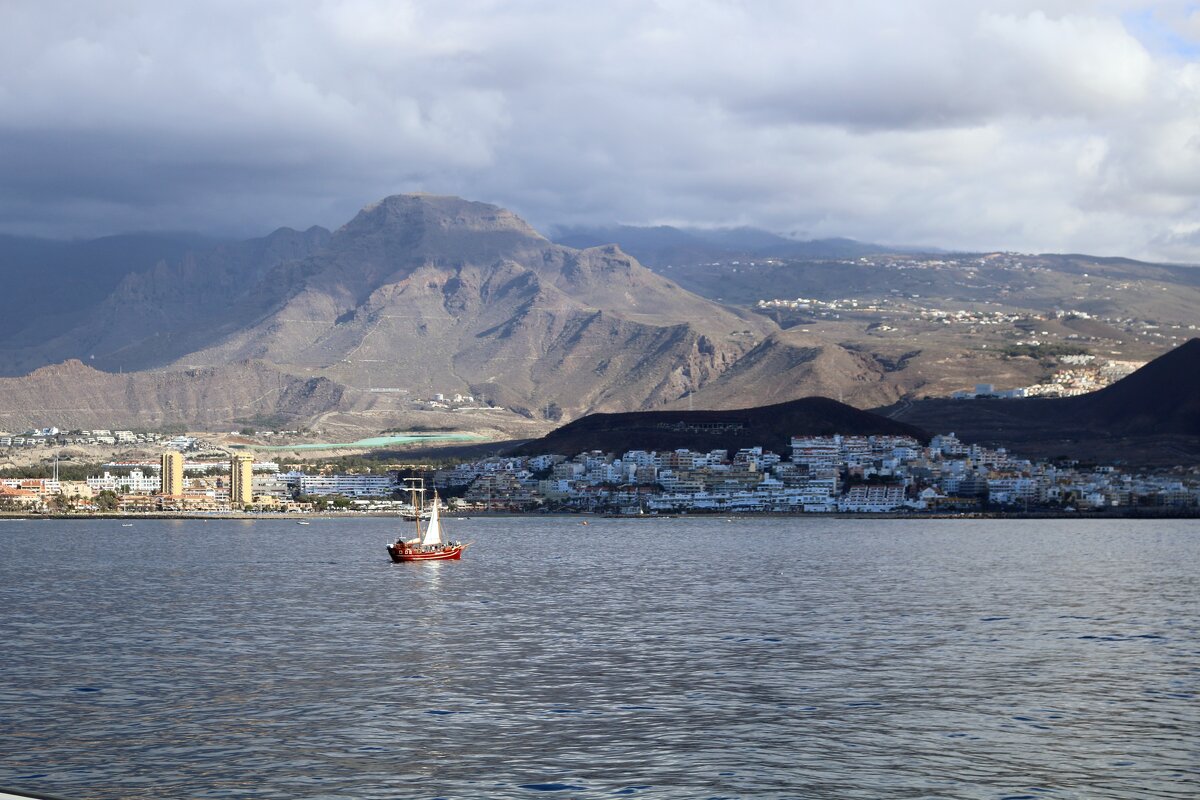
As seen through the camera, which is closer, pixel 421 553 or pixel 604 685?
pixel 604 685

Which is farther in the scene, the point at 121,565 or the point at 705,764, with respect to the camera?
the point at 121,565

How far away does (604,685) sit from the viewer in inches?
1945

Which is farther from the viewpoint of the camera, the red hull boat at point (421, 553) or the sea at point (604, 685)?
the red hull boat at point (421, 553)

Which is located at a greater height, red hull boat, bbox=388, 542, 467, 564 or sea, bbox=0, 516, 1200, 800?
sea, bbox=0, 516, 1200, 800

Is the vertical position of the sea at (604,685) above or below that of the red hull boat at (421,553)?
above

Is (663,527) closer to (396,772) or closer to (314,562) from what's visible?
(314,562)

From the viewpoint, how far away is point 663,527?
190 metres

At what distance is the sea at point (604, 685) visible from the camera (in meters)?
36.6

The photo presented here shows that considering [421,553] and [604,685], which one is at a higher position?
[604,685]

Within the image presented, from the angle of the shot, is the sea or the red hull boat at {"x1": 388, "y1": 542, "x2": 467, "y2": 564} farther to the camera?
the red hull boat at {"x1": 388, "y1": 542, "x2": 467, "y2": 564}

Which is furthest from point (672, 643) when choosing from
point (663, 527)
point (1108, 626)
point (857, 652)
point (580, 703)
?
point (663, 527)

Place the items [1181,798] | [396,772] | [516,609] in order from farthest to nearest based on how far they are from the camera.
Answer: [516,609] < [396,772] < [1181,798]

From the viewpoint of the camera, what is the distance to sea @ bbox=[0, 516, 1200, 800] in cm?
3659

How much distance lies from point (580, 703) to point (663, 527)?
144903 mm
